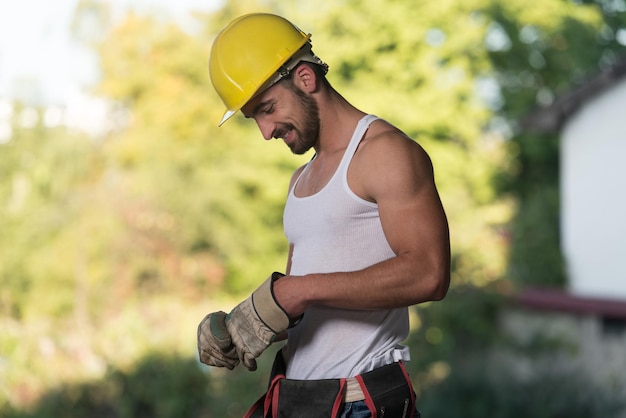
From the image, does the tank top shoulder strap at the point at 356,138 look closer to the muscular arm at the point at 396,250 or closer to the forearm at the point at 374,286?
the muscular arm at the point at 396,250

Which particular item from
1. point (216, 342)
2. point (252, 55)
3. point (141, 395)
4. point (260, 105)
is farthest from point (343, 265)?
point (141, 395)

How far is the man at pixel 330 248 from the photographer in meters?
2.43

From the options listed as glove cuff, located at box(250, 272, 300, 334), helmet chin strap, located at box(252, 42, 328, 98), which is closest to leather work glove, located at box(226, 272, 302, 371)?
glove cuff, located at box(250, 272, 300, 334)

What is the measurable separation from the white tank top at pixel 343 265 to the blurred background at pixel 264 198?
6.66 m

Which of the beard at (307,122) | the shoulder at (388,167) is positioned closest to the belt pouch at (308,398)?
the shoulder at (388,167)

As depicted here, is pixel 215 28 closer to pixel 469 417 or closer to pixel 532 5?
pixel 532 5

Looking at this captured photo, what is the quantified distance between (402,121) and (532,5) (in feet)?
13.3

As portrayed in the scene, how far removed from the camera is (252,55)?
8.82 feet

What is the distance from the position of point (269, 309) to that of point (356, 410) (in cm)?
39

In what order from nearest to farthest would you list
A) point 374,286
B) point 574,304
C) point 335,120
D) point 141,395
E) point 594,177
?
point 374,286
point 335,120
point 141,395
point 574,304
point 594,177

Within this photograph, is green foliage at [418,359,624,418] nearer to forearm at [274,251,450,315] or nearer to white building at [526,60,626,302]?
white building at [526,60,626,302]

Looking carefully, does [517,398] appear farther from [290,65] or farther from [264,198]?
[264,198]

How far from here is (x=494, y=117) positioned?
22.6m

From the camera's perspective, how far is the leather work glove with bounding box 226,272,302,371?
96.3 inches
